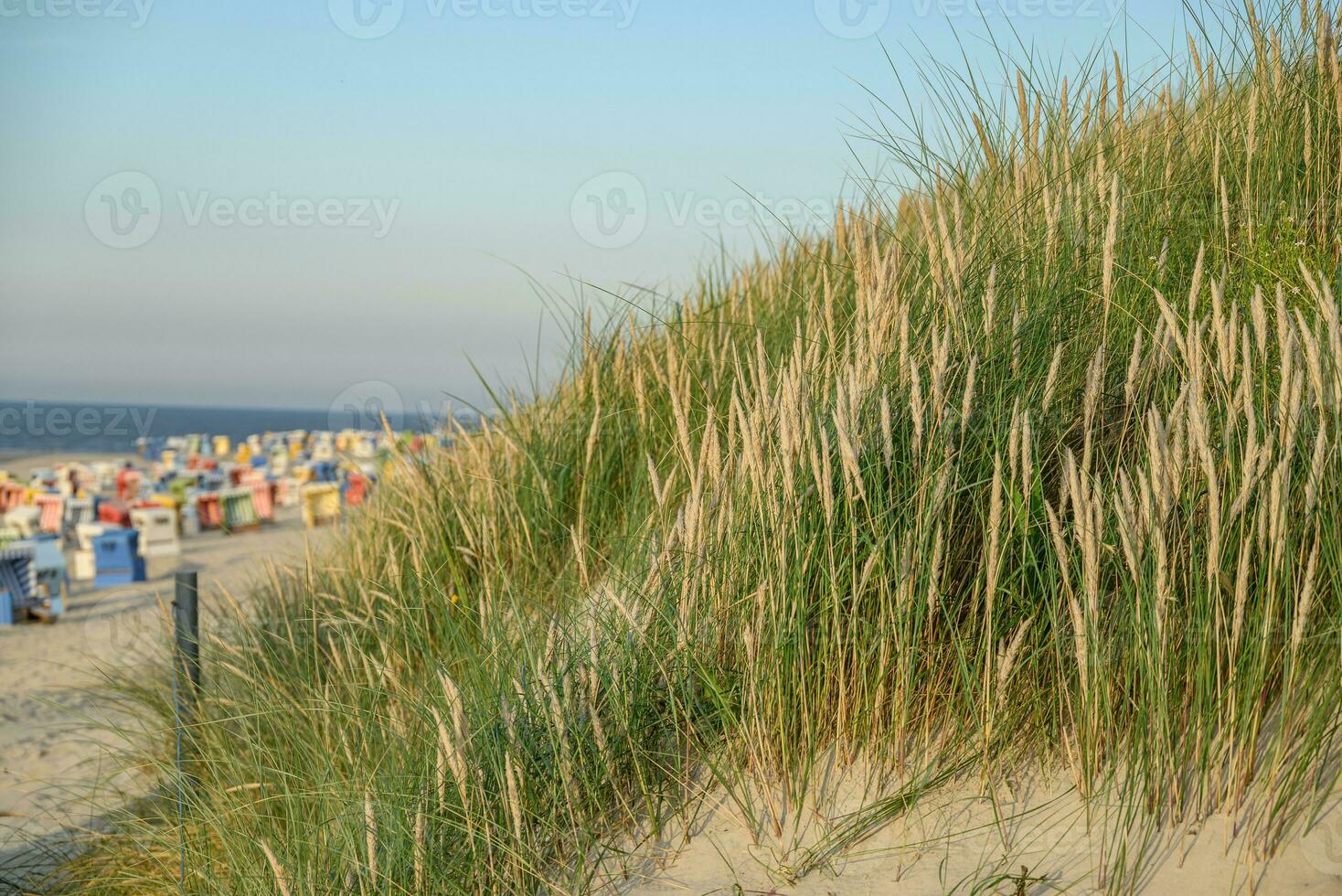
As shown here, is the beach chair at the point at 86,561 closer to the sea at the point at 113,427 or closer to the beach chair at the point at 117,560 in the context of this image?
the beach chair at the point at 117,560

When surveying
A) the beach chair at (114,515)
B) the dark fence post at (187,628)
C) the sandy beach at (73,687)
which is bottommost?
the sandy beach at (73,687)

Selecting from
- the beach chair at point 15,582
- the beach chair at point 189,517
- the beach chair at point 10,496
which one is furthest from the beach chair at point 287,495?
the beach chair at point 15,582

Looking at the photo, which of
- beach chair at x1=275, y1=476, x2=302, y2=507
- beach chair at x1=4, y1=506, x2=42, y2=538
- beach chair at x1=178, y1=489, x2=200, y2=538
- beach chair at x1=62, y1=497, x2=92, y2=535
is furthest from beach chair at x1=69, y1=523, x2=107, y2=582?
beach chair at x1=275, y1=476, x2=302, y2=507

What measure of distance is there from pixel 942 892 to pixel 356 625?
107 inches

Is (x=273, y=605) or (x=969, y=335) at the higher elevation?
(x=969, y=335)

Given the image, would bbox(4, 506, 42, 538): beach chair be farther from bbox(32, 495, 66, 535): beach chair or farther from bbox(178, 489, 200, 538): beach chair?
bbox(178, 489, 200, 538): beach chair

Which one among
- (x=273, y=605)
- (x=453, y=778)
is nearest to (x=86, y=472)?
(x=273, y=605)

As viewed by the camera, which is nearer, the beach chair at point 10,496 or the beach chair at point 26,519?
the beach chair at point 26,519

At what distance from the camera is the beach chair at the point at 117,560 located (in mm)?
15672

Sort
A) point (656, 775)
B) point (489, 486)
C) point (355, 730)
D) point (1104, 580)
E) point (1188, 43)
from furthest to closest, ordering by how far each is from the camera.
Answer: point (489, 486) → point (1188, 43) → point (355, 730) → point (656, 775) → point (1104, 580)

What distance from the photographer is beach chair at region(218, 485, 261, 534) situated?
75.3 ft

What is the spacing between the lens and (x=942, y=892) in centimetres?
172

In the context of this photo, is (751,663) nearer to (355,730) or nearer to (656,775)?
(656,775)

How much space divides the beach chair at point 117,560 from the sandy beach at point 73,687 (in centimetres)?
29
